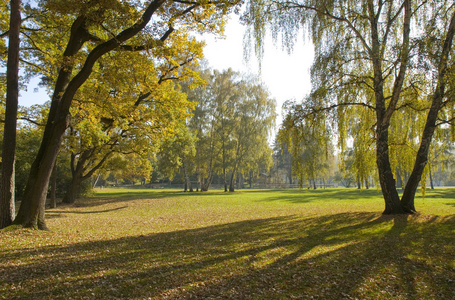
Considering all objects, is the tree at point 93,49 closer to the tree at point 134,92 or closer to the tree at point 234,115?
the tree at point 134,92

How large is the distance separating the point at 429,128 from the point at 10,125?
48.6ft

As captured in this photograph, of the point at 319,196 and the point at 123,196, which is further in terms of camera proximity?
the point at 123,196

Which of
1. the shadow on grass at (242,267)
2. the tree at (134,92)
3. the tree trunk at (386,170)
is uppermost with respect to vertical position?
the tree at (134,92)

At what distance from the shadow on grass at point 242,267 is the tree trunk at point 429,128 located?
3061 millimetres

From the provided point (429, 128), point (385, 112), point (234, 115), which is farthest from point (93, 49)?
point (234, 115)

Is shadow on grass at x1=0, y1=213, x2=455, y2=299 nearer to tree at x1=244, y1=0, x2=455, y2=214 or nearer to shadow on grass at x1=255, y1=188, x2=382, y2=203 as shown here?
tree at x1=244, y1=0, x2=455, y2=214

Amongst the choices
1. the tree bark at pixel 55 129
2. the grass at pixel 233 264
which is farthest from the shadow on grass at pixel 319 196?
the tree bark at pixel 55 129

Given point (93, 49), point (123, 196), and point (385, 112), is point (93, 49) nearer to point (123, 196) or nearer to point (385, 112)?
point (385, 112)

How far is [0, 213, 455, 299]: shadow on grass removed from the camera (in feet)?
14.0

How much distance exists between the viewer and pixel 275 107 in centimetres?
3694

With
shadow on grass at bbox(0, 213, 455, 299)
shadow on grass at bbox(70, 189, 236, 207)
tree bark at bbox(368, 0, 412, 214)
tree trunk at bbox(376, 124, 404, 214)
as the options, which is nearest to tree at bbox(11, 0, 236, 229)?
shadow on grass at bbox(0, 213, 455, 299)

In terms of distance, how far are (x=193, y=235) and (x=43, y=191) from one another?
16.2ft

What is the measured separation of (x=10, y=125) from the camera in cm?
839

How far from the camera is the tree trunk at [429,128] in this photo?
30.4 feet
